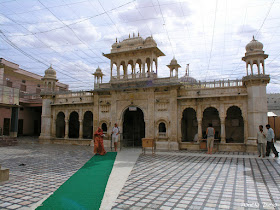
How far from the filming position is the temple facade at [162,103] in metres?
15.8

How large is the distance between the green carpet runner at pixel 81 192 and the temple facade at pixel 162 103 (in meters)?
10.2

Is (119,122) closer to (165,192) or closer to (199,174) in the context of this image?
(199,174)

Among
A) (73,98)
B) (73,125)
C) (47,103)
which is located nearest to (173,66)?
(73,98)

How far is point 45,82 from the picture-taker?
23.1 m

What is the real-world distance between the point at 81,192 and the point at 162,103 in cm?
1279

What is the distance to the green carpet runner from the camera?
5059 millimetres

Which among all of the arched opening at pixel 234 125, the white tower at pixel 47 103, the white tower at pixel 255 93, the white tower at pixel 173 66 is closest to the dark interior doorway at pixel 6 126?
the white tower at pixel 47 103

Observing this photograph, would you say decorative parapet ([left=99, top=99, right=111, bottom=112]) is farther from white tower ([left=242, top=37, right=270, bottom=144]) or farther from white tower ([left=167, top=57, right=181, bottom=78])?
white tower ([left=242, top=37, right=270, bottom=144])

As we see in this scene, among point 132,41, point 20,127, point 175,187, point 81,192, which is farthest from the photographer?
point 20,127

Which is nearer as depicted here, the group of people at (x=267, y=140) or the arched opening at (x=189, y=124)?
the group of people at (x=267, y=140)

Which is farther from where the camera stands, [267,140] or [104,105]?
[104,105]

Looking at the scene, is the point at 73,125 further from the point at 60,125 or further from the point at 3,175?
the point at 3,175

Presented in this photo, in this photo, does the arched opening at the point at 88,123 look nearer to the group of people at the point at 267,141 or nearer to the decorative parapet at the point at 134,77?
the decorative parapet at the point at 134,77

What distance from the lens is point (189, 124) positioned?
20.9m
